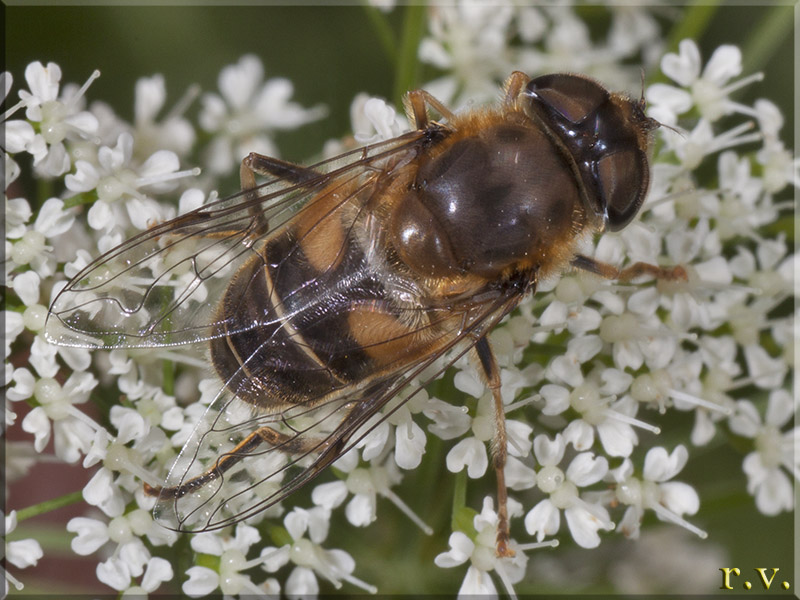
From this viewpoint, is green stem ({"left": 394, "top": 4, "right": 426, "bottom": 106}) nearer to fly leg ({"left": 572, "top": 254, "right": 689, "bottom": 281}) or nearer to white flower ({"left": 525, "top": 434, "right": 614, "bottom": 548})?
fly leg ({"left": 572, "top": 254, "right": 689, "bottom": 281})

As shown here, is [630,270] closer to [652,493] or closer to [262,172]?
[652,493]

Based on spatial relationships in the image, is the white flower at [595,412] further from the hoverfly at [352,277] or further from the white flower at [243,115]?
the white flower at [243,115]

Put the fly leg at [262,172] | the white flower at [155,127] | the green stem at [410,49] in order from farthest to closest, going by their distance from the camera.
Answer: the white flower at [155,127]
the green stem at [410,49]
the fly leg at [262,172]

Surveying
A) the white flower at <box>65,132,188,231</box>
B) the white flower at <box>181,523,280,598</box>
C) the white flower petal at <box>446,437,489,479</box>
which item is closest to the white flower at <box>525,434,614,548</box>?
the white flower petal at <box>446,437,489,479</box>

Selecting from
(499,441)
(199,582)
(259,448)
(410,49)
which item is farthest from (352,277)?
(410,49)

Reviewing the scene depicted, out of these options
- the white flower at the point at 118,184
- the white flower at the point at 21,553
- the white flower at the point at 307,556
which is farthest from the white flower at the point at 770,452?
the white flower at the point at 21,553

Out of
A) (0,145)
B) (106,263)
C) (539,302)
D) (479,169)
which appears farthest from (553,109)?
(0,145)
